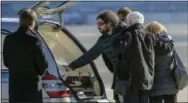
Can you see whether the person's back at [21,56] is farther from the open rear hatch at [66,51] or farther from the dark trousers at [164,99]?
the dark trousers at [164,99]

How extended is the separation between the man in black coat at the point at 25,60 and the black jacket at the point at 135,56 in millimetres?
815

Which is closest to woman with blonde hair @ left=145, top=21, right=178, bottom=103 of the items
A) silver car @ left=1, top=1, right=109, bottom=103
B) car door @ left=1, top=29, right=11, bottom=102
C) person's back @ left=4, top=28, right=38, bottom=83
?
silver car @ left=1, top=1, right=109, bottom=103

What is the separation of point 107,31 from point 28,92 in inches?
45.9

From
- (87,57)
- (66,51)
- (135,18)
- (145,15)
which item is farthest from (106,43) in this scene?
(145,15)

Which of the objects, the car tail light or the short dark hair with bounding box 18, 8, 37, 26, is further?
the car tail light

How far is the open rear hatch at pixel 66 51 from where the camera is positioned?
22.0ft

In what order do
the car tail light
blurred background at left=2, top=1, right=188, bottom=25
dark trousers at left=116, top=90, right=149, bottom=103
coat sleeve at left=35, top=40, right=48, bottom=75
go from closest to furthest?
coat sleeve at left=35, top=40, right=48, bottom=75, dark trousers at left=116, top=90, right=149, bottom=103, the car tail light, blurred background at left=2, top=1, right=188, bottom=25

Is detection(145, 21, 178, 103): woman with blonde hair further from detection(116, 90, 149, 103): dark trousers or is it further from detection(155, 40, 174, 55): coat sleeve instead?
detection(116, 90, 149, 103): dark trousers

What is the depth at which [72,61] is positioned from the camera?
22.9ft

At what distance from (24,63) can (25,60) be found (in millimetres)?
35

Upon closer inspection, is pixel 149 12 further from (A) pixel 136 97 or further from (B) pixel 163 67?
(A) pixel 136 97

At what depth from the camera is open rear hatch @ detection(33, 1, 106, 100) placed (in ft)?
22.0

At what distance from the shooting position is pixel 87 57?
668cm

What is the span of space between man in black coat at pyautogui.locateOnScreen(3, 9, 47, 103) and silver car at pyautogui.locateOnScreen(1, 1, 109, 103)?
16 cm
